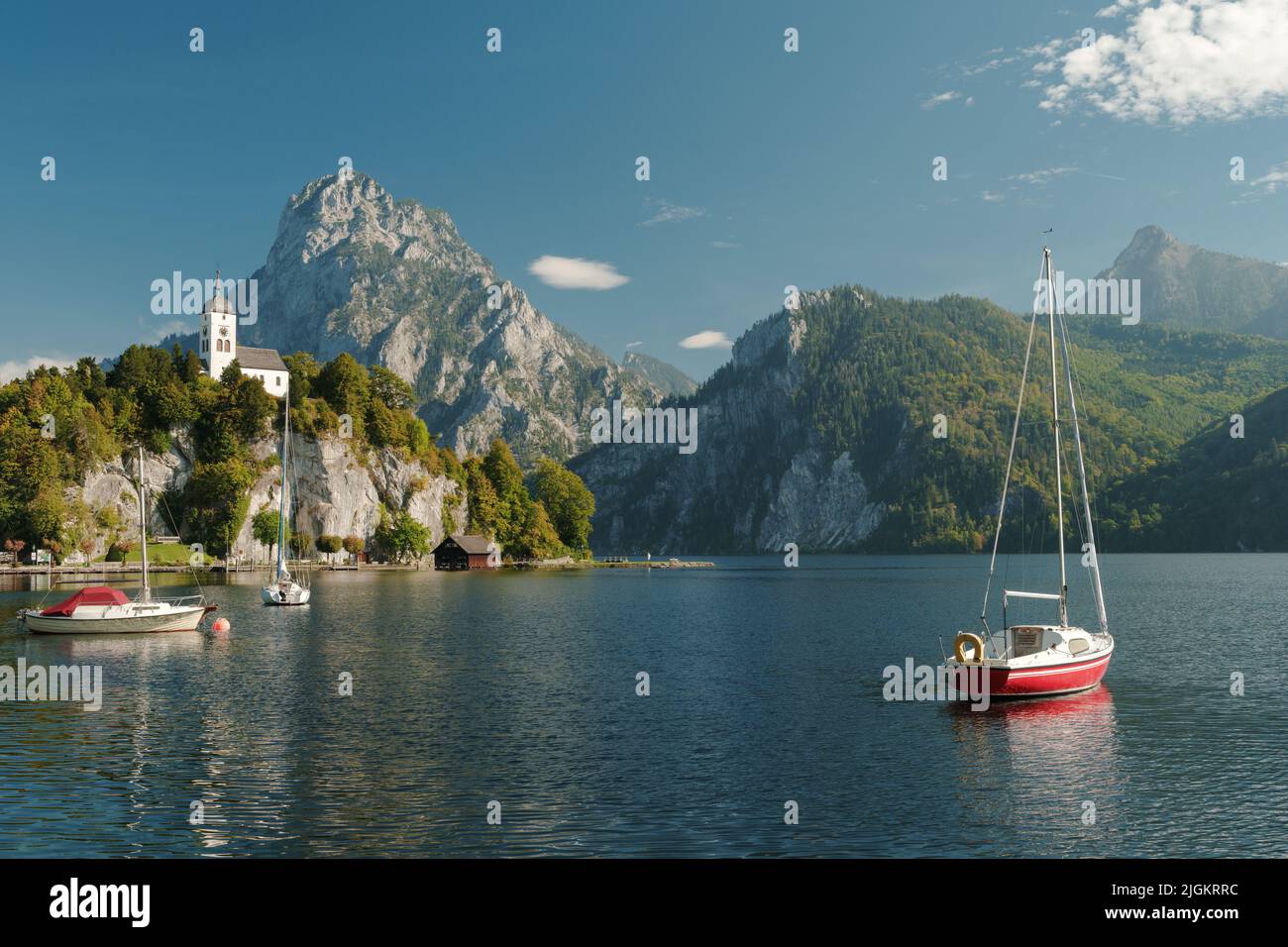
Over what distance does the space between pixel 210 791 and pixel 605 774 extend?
1159 cm

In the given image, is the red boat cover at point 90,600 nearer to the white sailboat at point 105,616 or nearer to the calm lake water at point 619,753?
the white sailboat at point 105,616

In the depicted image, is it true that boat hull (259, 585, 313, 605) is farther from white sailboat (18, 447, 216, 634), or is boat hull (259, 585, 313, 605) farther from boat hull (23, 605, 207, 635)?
white sailboat (18, 447, 216, 634)

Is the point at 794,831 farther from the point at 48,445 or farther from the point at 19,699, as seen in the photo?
the point at 48,445

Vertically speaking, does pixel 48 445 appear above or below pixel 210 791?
above

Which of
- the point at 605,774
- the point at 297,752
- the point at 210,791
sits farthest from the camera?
the point at 297,752

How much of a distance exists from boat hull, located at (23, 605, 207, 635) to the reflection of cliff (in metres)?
55.8

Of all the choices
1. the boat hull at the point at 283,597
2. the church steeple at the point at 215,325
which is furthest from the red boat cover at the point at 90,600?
the church steeple at the point at 215,325

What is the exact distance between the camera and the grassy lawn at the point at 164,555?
508ft

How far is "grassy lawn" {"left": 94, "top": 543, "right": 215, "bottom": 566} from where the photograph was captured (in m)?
155

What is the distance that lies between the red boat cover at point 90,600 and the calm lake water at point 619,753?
229cm

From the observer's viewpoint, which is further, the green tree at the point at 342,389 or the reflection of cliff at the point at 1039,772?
the green tree at the point at 342,389

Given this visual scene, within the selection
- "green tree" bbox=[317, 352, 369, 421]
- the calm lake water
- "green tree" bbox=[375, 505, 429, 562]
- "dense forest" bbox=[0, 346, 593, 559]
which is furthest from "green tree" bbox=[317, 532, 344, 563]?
the calm lake water

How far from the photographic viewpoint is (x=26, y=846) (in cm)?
2175

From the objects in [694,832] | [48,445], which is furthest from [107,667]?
[48,445]
